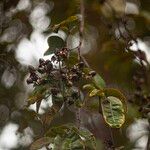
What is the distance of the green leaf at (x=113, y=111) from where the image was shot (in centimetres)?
147

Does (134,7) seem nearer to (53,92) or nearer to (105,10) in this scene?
(105,10)

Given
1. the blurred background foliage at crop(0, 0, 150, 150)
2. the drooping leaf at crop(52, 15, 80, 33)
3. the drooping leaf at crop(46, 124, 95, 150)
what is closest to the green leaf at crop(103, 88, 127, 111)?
the drooping leaf at crop(46, 124, 95, 150)

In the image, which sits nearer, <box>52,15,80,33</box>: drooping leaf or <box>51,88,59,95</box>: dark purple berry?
<box>51,88,59,95</box>: dark purple berry

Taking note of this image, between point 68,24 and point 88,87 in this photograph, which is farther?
point 68,24

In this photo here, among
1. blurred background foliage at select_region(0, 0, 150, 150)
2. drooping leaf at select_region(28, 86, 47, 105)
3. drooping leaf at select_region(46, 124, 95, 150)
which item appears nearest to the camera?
drooping leaf at select_region(46, 124, 95, 150)

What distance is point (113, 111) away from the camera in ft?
4.91

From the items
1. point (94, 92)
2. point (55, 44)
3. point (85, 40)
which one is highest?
point (85, 40)

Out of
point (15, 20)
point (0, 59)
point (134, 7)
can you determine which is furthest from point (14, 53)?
point (134, 7)

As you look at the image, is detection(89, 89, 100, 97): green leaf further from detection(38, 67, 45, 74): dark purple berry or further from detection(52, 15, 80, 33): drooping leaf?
detection(52, 15, 80, 33): drooping leaf

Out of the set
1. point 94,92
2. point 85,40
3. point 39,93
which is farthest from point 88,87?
point 85,40

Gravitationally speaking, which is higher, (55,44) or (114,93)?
(55,44)

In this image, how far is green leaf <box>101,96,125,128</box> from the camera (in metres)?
1.47

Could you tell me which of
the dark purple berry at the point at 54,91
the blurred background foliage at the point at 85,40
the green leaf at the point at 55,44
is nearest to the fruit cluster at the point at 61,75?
the dark purple berry at the point at 54,91

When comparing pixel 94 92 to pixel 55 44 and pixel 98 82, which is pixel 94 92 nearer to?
pixel 98 82
